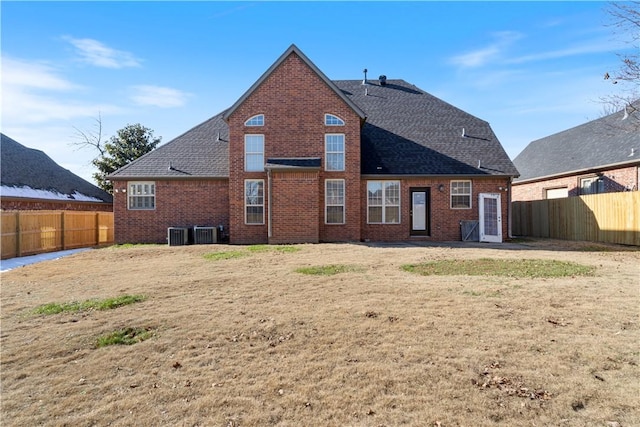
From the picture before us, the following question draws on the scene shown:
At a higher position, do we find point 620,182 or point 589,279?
point 620,182

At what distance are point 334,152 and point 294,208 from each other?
318cm

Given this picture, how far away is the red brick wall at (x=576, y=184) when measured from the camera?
56.5 ft

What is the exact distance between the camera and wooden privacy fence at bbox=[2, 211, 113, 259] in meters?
13.4

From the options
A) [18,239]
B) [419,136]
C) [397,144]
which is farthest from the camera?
[419,136]

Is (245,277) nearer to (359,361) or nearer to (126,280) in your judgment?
(126,280)

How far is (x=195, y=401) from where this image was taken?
129 inches

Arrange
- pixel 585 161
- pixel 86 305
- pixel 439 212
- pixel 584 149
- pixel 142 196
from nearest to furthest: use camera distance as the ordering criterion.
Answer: pixel 86 305 → pixel 439 212 → pixel 142 196 → pixel 585 161 → pixel 584 149

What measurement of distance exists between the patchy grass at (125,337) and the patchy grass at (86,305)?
1.39 meters

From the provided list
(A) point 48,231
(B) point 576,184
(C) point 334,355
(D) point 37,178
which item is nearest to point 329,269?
(C) point 334,355

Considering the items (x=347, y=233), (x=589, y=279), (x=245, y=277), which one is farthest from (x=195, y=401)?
(x=347, y=233)

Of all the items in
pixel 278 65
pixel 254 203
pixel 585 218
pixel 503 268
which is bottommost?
pixel 503 268

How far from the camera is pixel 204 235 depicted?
16.2m

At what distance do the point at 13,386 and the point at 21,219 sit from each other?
1321cm

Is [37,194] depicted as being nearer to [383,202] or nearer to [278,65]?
[278,65]
